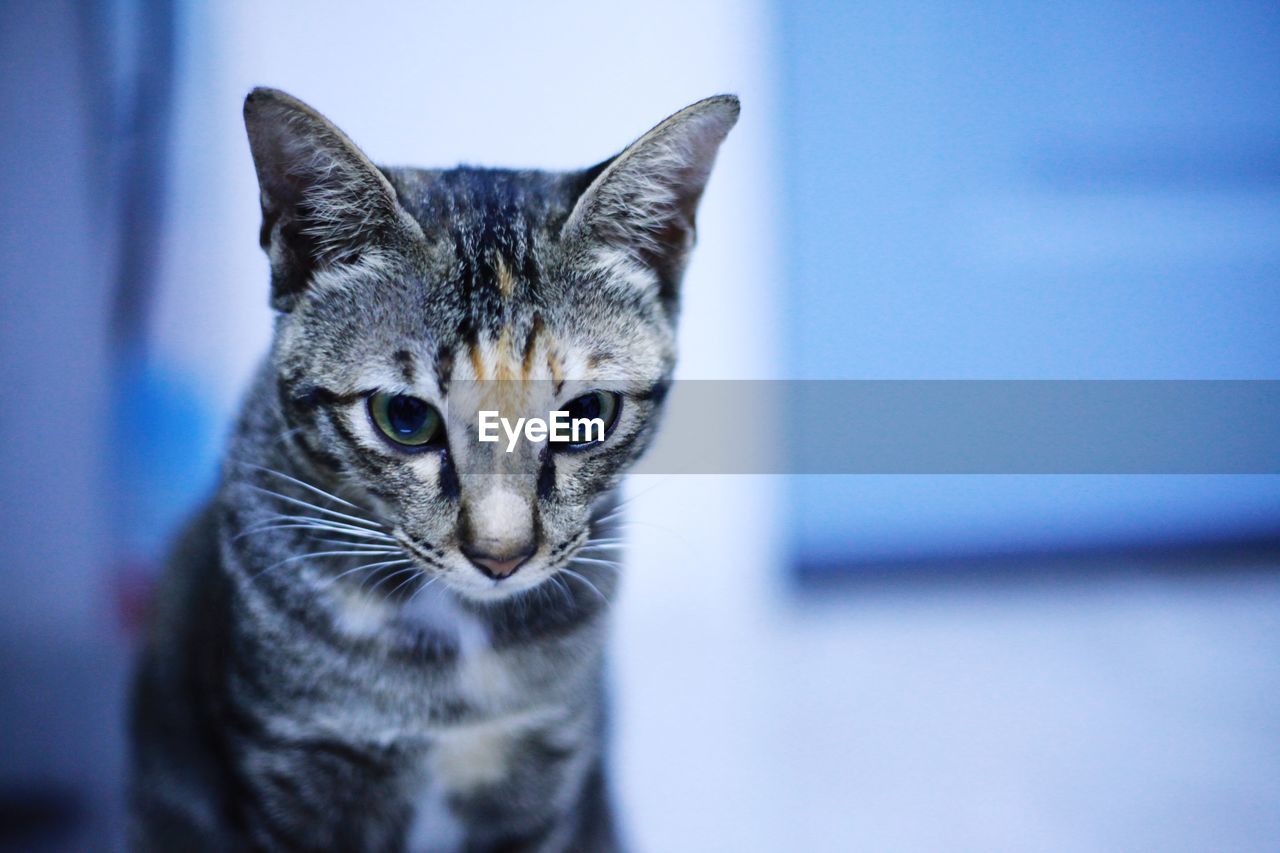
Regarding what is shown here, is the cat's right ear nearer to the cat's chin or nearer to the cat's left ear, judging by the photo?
the cat's left ear

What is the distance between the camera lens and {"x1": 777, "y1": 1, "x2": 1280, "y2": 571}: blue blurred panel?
1.02 m

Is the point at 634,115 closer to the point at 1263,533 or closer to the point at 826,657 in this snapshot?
the point at 826,657

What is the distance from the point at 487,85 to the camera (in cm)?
96

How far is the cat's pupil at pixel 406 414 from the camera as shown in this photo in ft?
2.20

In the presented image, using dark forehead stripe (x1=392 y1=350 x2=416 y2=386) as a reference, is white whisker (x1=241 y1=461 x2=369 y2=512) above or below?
below

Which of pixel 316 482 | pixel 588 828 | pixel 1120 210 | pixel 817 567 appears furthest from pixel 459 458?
pixel 1120 210

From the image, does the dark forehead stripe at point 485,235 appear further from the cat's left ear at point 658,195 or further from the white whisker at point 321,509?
the white whisker at point 321,509

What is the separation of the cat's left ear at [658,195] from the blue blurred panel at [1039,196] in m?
0.37

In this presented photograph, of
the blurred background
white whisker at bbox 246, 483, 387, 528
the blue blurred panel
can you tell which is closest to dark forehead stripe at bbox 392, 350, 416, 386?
white whisker at bbox 246, 483, 387, 528

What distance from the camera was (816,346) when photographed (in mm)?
1126

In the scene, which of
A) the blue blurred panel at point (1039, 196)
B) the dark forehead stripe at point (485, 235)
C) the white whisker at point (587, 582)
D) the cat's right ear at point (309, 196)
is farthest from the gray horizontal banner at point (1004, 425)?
the cat's right ear at point (309, 196)

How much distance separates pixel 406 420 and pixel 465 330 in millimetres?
83

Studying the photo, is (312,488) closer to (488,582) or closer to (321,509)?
(321,509)

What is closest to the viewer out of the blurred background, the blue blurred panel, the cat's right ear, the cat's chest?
the cat's right ear
